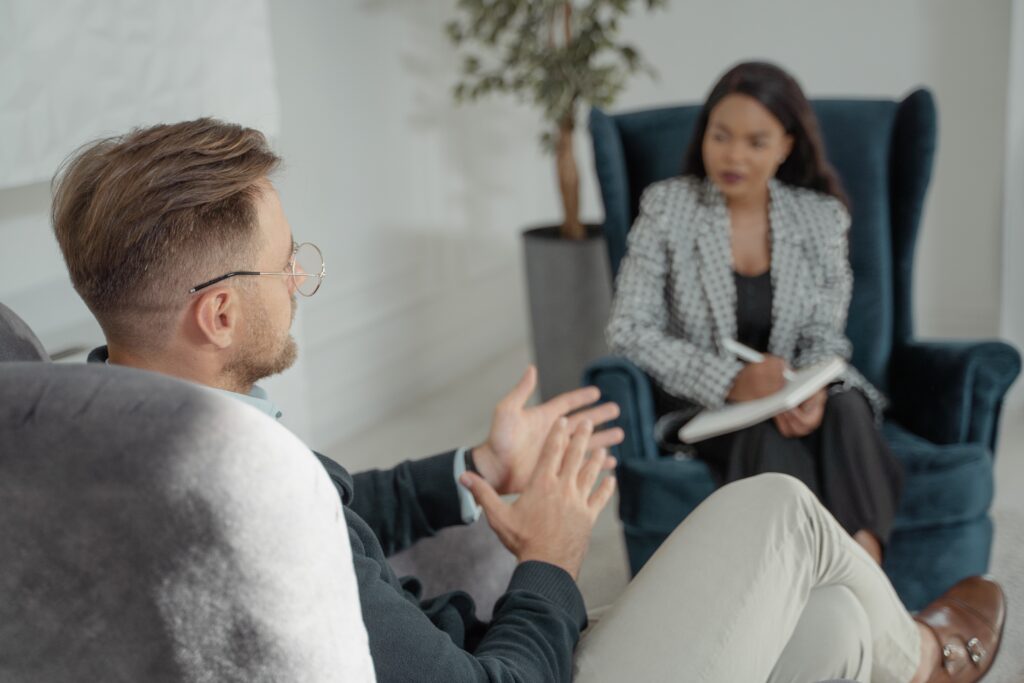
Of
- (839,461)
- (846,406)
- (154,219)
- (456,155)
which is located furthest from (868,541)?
(456,155)

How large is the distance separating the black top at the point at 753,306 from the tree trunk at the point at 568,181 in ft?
3.63

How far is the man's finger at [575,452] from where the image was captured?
1421 millimetres

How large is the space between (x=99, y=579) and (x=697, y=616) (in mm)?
741

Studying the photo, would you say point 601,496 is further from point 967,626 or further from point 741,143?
point 741,143

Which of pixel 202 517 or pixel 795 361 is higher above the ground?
pixel 202 517

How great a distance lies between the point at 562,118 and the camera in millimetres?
3447

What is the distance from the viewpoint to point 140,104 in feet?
7.43

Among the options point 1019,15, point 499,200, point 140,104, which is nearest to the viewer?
point 140,104

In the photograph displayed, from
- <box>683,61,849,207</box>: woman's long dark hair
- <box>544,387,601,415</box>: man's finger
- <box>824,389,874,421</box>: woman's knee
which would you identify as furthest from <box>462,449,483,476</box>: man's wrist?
<box>683,61,849,207</box>: woman's long dark hair

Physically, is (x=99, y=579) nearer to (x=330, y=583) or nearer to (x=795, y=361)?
(x=330, y=583)

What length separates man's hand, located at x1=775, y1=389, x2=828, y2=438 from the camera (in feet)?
7.40

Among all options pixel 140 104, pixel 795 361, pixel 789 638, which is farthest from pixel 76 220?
pixel 795 361

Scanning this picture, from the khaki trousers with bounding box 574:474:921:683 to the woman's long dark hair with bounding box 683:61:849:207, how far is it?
3.79 feet

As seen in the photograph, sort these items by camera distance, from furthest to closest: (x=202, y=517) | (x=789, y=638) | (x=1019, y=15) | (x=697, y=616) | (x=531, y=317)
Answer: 1. (x=531, y=317)
2. (x=1019, y=15)
3. (x=789, y=638)
4. (x=697, y=616)
5. (x=202, y=517)
